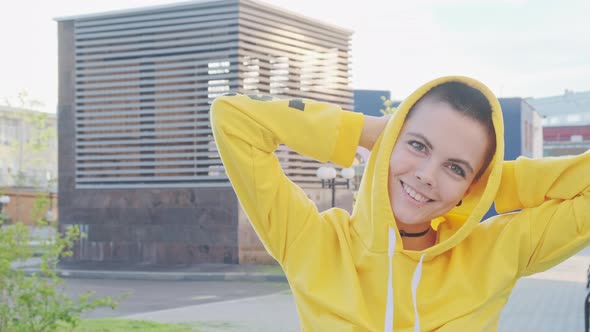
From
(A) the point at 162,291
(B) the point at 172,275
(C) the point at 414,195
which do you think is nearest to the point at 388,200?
(C) the point at 414,195

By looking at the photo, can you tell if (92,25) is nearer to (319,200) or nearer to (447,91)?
(319,200)

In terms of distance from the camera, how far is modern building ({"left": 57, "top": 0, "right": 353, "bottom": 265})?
19.7 metres

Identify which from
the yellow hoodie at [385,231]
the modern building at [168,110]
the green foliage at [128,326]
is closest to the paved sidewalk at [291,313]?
the green foliage at [128,326]

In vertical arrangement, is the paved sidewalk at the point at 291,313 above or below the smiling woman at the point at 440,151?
below

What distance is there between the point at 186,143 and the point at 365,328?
60.0ft

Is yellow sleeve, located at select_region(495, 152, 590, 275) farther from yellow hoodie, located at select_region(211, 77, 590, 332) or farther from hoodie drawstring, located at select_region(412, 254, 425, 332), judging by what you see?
hoodie drawstring, located at select_region(412, 254, 425, 332)

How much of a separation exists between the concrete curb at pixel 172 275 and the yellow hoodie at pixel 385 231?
1394 centimetres

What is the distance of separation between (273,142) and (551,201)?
77 centimetres

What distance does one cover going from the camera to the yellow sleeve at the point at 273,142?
228cm

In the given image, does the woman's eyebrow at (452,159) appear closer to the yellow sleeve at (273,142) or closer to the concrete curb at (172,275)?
the yellow sleeve at (273,142)

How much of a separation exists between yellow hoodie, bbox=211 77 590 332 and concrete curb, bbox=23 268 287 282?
45.7 ft

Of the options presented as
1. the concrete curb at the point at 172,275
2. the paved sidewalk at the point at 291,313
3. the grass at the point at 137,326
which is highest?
the grass at the point at 137,326

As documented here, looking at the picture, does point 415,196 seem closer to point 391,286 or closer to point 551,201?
point 391,286

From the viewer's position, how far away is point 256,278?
16.5 m
